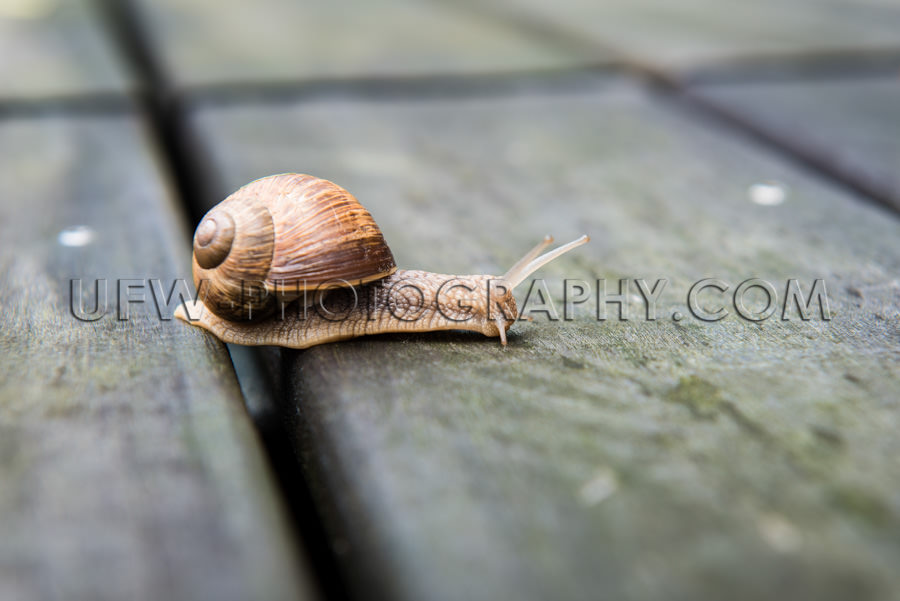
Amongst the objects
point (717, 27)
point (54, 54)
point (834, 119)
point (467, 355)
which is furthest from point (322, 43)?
point (467, 355)

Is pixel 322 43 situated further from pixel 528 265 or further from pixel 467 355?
pixel 467 355

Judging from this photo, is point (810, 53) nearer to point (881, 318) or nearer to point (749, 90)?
point (749, 90)

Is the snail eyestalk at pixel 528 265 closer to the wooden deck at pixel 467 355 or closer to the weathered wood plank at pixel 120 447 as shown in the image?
the wooden deck at pixel 467 355

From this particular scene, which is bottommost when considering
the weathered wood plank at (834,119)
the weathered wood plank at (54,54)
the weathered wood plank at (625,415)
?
the weathered wood plank at (625,415)

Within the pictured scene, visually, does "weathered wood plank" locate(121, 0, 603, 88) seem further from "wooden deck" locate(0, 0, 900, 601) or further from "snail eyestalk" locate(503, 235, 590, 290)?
Result: "snail eyestalk" locate(503, 235, 590, 290)

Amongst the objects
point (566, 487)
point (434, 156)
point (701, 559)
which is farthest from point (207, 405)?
point (434, 156)

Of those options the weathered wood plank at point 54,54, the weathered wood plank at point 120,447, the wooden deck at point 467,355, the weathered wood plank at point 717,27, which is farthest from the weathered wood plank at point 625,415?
the weathered wood plank at point 717,27
